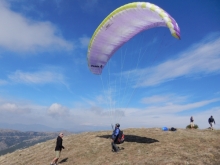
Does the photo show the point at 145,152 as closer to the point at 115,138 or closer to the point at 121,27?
the point at 115,138

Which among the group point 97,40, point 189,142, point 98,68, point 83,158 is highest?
point 97,40

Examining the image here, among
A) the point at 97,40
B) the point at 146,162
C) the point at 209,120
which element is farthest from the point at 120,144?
the point at 209,120

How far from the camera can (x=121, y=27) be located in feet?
71.2

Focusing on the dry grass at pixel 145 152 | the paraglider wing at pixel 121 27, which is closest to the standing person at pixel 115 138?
the dry grass at pixel 145 152

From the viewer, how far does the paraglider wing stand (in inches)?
676

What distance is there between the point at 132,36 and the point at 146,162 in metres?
13.3

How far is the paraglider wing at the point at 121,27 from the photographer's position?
56.3ft

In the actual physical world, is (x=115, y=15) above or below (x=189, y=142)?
above

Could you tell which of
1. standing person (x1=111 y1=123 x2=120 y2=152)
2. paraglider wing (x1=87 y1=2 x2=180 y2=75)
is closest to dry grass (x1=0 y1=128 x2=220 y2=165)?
standing person (x1=111 y1=123 x2=120 y2=152)

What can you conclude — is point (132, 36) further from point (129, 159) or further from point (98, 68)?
point (129, 159)

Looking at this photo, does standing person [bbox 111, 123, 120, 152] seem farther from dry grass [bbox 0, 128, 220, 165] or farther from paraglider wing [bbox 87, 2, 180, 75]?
paraglider wing [bbox 87, 2, 180, 75]

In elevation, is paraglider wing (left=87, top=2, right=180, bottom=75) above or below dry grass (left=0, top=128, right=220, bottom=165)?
above

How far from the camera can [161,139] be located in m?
23.9

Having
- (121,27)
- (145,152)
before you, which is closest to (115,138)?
(145,152)
